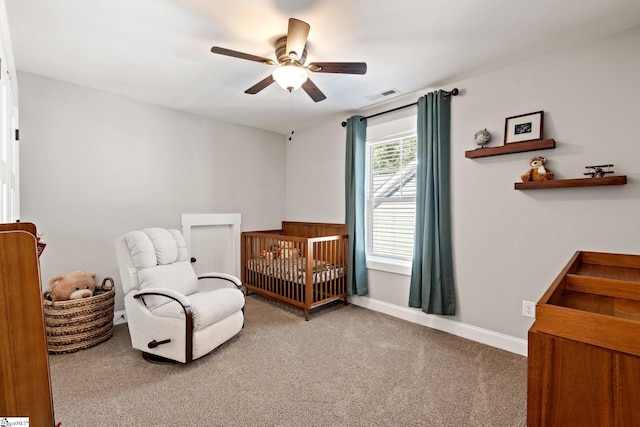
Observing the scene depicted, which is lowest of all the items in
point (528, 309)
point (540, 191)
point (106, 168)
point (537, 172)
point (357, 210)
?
point (528, 309)

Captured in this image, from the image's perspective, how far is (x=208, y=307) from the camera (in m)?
2.24

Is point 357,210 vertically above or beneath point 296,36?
beneath

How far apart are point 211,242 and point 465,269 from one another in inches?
119

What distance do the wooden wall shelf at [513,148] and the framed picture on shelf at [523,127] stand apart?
0.05 metres

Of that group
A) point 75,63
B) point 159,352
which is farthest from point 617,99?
point 75,63

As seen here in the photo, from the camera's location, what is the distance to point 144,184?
3197mm

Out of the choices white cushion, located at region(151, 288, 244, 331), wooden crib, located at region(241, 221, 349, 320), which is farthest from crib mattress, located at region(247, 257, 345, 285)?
white cushion, located at region(151, 288, 244, 331)

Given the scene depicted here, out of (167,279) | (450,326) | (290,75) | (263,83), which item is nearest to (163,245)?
(167,279)

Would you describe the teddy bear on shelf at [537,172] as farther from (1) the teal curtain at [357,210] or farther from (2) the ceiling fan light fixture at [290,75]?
(2) the ceiling fan light fixture at [290,75]

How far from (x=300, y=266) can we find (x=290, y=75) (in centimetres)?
198

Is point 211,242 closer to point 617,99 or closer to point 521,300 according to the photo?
point 521,300

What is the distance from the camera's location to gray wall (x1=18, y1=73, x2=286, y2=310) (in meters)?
2.60

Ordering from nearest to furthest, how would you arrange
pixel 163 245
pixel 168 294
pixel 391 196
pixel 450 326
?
pixel 168 294
pixel 163 245
pixel 450 326
pixel 391 196

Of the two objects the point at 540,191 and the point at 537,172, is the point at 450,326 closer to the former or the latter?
the point at 540,191
